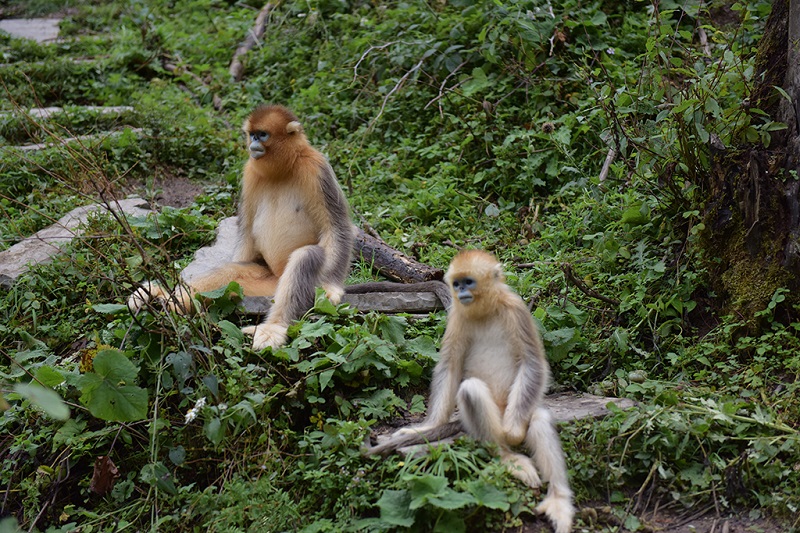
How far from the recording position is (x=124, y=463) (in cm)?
479

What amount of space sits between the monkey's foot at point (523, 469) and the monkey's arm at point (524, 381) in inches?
3.3

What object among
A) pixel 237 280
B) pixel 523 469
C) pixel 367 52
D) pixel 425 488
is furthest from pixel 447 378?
pixel 367 52

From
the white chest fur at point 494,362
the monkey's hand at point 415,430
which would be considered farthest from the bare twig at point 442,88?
the monkey's hand at point 415,430

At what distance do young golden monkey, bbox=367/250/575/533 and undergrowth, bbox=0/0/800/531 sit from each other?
0.43 ft

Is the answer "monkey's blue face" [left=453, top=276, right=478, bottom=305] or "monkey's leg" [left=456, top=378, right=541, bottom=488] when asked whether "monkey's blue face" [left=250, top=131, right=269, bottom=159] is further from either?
"monkey's leg" [left=456, top=378, right=541, bottom=488]

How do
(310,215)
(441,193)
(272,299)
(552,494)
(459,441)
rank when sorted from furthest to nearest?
(441,193)
(310,215)
(272,299)
(459,441)
(552,494)

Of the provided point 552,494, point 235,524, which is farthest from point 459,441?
point 235,524

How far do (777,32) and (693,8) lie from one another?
9.06 ft

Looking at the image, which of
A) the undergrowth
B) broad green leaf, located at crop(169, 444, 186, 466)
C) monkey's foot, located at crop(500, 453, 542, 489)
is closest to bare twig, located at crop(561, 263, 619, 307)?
the undergrowth

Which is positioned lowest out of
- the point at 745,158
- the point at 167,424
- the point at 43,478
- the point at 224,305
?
the point at 43,478

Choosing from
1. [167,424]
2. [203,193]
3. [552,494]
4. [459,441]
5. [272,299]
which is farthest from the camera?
[203,193]

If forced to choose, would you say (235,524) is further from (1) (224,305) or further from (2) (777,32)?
(2) (777,32)

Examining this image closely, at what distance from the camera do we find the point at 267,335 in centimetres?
495

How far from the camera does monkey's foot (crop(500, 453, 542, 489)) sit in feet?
12.7
